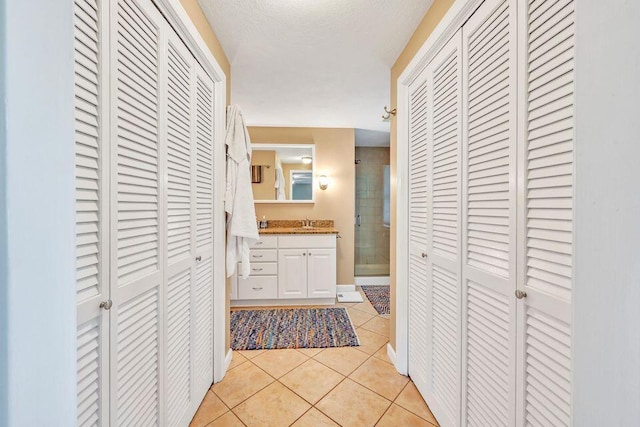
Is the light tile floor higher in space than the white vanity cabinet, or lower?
lower

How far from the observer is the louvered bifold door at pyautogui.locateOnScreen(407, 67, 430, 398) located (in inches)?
61.2

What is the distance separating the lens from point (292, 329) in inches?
98.3

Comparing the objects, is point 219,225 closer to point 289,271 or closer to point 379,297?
point 289,271

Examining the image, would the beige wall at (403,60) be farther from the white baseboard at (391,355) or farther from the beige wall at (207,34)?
the beige wall at (207,34)

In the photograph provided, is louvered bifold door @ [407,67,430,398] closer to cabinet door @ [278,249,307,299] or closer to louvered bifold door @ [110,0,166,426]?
louvered bifold door @ [110,0,166,426]

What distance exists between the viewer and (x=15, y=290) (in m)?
0.27

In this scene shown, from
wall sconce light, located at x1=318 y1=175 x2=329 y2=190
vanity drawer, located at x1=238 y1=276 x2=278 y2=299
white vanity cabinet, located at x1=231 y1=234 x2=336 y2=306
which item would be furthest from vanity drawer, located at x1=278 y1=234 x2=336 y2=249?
wall sconce light, located at x1=318 y1=175 x2=329 y2=190

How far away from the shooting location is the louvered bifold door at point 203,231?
144 cm

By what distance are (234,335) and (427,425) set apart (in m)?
1.66

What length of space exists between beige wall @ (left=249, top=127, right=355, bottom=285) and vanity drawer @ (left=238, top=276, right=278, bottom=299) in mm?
924

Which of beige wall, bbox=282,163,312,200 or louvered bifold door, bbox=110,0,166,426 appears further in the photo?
beige wall, bbox=282,163,312,200

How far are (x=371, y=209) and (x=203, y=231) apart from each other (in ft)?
10.7

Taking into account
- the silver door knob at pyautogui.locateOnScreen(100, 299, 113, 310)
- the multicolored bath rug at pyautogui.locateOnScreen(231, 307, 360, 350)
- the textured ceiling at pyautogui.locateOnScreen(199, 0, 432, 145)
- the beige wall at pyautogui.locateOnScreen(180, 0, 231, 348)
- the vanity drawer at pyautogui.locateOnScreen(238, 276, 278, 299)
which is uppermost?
the textured ceiling at pyautogui.locateOnScreen(199, 0, 432, 145)

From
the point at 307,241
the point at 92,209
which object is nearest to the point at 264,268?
the point at 307,241
